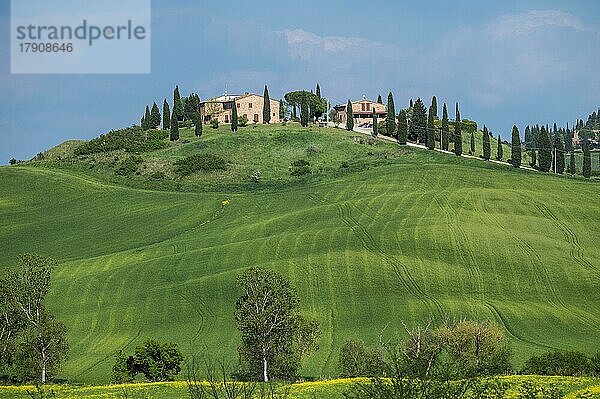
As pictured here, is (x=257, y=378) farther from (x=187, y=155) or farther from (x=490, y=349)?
(x=187, y=155)

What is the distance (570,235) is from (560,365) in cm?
4409

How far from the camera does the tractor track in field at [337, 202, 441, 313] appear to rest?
80.6m

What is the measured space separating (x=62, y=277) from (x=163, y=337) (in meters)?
21.2

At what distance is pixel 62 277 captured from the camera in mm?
89375

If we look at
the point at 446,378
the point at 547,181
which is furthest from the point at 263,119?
the point at 446,378

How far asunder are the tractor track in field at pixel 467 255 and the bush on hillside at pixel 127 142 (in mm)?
68265

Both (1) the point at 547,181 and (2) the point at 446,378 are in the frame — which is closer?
(2) the point at 446,378

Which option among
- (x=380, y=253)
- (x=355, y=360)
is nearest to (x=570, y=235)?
(x=380, y=253)

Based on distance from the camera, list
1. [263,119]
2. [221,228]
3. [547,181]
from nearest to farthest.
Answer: [221,228] → [547,181] → [263,119]

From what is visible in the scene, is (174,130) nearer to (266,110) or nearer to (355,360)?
(266,110)

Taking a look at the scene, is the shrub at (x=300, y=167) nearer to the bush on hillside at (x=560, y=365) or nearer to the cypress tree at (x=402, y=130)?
the cypress tree at (x=402, y=130)

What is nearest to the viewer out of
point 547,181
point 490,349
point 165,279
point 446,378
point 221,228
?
point 446,378

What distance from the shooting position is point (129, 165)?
146250 millimetres

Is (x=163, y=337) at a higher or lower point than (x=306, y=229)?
lower
